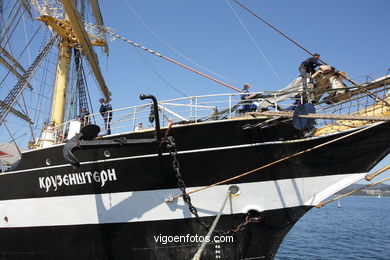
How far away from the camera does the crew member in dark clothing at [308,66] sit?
22.7ft

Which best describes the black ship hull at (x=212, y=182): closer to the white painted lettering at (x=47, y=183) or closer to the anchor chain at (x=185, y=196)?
the anchor chain at (x=185, y=196)

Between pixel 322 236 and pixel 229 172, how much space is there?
1713cm

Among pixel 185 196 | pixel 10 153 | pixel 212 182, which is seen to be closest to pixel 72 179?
pixel 10 153

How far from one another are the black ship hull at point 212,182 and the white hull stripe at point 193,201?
2 centimetres

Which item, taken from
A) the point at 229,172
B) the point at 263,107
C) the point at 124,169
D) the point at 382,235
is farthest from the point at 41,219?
the point at 382,235

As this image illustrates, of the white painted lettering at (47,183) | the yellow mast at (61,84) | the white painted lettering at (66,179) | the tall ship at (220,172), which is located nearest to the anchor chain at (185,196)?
the tall ship at (220,172)

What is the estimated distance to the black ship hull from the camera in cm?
646

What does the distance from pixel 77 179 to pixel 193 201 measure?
10.3 feet

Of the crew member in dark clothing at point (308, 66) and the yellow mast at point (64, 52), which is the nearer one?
the crew member in dark clothing at point (308, 66)

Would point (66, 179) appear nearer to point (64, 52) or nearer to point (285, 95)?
point (285, 95)

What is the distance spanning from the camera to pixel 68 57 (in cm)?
1464

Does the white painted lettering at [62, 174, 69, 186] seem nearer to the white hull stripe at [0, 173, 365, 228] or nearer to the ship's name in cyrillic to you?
the ship's name in cyrillic

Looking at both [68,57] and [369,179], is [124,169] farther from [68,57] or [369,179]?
[68,57]

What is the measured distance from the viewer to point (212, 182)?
6.80 meters
